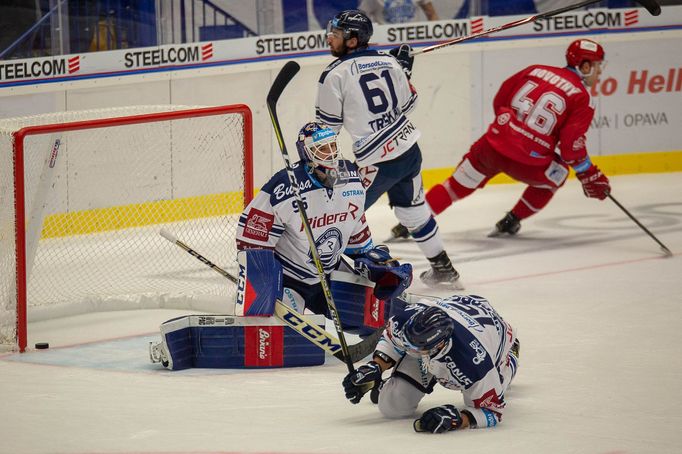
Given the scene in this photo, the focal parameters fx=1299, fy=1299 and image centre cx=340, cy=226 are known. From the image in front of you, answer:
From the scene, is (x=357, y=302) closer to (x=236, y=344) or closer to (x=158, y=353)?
(x=236, y=344)

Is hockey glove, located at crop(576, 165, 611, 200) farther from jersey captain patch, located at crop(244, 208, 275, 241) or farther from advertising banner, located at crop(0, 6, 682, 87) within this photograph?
jersey captain patch, located at crop(244, 208, 275, 241)

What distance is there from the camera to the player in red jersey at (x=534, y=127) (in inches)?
271

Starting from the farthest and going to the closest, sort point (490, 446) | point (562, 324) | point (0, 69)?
point (0, 69), point (562, 324), point (490, 446)

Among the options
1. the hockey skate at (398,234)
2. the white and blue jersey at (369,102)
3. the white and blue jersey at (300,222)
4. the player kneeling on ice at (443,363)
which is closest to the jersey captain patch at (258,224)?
the white and blue jersey at (300,222)

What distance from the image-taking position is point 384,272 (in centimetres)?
480

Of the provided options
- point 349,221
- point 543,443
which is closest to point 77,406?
point 349,221

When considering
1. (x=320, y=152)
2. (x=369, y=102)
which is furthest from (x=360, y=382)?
(x=369, y=102)

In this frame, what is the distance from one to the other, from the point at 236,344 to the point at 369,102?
160 cm

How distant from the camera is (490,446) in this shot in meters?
3.67

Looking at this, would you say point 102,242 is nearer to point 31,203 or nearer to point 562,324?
point 31,203

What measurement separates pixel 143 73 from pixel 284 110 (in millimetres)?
977

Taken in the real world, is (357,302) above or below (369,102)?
below

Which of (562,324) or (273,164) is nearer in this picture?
(562,324)

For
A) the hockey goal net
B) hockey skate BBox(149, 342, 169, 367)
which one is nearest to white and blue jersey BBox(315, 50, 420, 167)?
the hockey goal net
